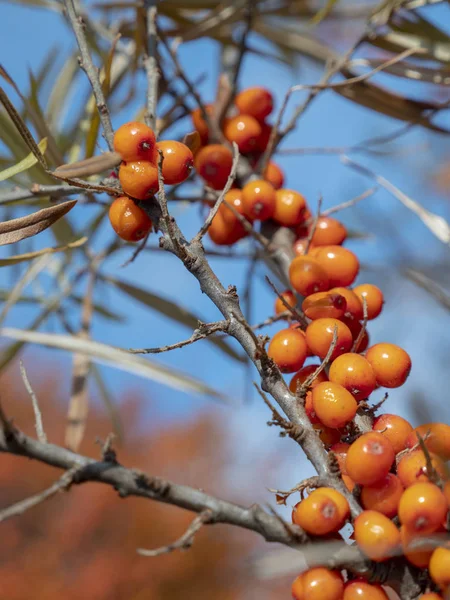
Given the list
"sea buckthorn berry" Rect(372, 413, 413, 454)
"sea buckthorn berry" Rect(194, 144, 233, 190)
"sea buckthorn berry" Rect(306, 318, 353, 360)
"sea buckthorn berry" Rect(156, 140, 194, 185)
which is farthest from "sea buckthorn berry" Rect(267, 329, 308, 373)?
"sea buckthorn berry" Rect(194, 144, 233, 190)

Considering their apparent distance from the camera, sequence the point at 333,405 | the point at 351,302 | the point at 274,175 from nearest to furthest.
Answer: the point at 333,405 → the point at 351,302 → the point at 274,175

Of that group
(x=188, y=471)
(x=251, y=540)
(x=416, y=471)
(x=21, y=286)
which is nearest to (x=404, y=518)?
(x=416, y=471)

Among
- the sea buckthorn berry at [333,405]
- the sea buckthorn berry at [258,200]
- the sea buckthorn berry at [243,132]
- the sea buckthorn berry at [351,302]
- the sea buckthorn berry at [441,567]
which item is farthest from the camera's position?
the sea buckthorn berry at [243,132]

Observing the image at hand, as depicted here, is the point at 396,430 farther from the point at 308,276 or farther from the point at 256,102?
the point at 256,102

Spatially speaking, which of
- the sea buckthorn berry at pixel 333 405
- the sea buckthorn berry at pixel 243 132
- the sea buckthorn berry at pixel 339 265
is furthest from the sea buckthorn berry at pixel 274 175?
the sea buckthorn berry at pixel 333 405

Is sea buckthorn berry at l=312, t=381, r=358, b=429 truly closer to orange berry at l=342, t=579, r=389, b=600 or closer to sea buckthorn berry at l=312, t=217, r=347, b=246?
orange berry at l=342, t=579, r=389, b=600

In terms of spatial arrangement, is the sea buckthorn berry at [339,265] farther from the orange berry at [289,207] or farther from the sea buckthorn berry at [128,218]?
the sea buckthorn berry at [128,218]

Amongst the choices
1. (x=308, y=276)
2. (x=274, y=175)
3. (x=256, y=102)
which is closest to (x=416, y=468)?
(x=308, y=276)

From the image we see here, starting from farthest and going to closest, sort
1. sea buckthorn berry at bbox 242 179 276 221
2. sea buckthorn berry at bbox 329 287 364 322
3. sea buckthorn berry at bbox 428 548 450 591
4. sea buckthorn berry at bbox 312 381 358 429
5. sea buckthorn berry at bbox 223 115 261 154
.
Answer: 1. sea buckthorn berry at bbox 223 115 261 154
2. sea buckthorn berry at bbox 242 179 276 221
3. sea buckthorn berry at bbox 329 287 364 322
4. sea buckthorn berry at bbox 312 381 358 429
5. sea buckthorn berry at bbox 428 548 450 591
